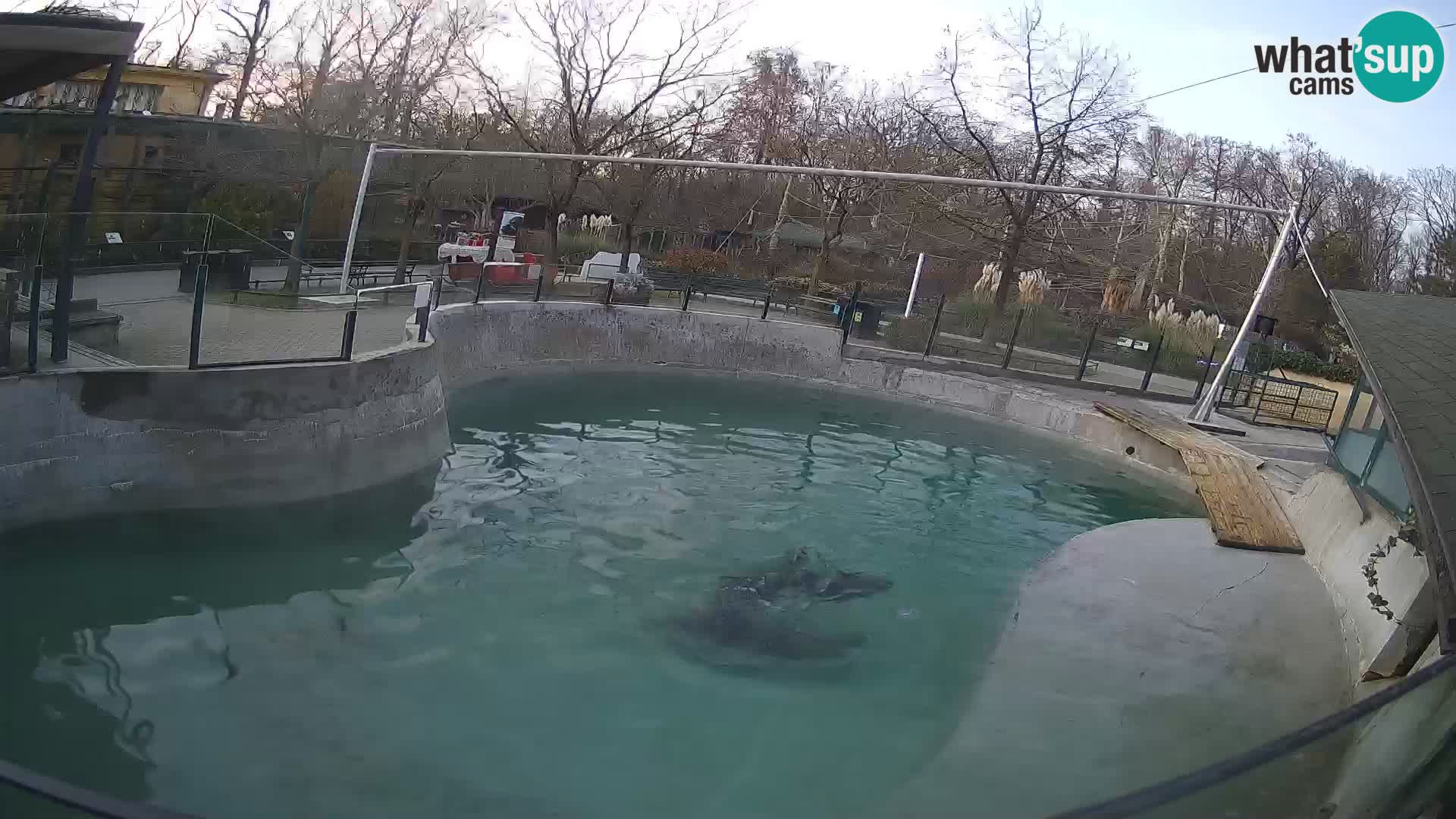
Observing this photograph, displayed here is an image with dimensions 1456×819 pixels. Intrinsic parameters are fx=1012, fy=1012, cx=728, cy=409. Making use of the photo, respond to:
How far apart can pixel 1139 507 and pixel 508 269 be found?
1138 centimetres

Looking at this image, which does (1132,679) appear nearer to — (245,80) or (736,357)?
(736,357)

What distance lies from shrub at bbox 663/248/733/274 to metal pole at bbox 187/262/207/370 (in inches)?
891

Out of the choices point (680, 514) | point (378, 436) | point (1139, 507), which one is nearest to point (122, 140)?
point (378, 436)

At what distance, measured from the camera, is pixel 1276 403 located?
2030 cm

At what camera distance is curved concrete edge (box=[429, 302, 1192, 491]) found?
53.6ft

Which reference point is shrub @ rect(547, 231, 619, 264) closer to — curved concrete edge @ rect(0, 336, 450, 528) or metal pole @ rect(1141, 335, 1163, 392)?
metal pole @ rect(1141, 335, 1163, 392)

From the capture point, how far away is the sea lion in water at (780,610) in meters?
8.09

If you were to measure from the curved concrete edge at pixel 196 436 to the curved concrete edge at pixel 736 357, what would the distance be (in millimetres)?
4554

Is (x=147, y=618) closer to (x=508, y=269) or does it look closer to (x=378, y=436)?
(x=378, y=436)

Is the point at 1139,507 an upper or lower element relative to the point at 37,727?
upper

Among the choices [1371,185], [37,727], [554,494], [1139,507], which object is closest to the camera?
[37,727]

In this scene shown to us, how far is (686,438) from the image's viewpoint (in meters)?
14.9

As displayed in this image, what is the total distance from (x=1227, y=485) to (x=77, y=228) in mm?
12723

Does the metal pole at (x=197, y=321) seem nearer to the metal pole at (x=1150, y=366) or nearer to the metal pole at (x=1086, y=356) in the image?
the metal pole at (x=1086, y=356)
